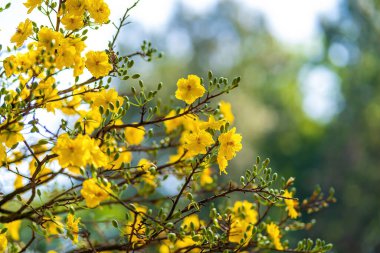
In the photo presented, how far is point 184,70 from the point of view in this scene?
617 inches

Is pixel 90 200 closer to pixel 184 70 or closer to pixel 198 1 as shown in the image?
pixel 184 70

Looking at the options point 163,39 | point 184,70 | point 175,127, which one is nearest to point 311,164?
point 184,70

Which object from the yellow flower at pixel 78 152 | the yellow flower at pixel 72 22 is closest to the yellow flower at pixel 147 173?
the yellow flower at pixel 78 152

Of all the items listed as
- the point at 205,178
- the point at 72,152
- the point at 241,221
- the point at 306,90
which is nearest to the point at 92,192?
the point at 72,152

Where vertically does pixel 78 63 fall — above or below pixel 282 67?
below

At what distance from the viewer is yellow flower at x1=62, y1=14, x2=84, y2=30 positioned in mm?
1773

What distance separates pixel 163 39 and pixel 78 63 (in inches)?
599

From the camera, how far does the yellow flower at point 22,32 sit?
1814 millimetres

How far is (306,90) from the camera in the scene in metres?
18.2

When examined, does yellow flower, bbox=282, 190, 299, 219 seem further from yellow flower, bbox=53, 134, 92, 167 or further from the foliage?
yellow flower, bbox=53, 134, 92, 167

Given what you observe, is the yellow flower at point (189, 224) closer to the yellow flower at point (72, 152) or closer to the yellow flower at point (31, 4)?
the yellow flower at point (72, 152)

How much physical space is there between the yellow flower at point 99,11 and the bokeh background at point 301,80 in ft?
34.0

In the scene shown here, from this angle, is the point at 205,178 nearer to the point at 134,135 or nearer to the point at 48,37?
the point at 134,135

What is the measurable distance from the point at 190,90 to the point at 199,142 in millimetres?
172
